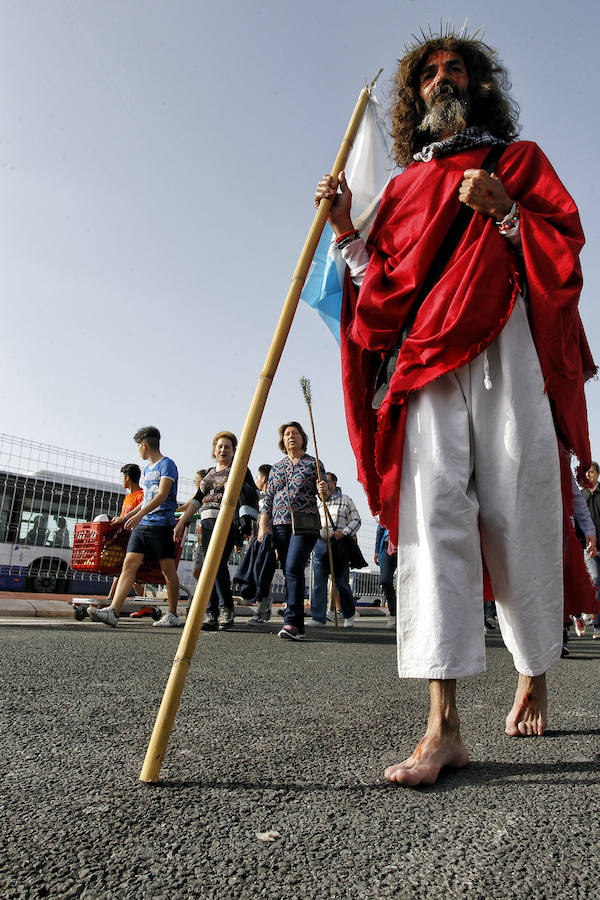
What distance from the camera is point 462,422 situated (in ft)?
6.08

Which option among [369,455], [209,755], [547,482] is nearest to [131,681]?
[209,755]

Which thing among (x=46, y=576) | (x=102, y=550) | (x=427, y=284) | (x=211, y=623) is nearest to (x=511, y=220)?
(x=427, y=284)

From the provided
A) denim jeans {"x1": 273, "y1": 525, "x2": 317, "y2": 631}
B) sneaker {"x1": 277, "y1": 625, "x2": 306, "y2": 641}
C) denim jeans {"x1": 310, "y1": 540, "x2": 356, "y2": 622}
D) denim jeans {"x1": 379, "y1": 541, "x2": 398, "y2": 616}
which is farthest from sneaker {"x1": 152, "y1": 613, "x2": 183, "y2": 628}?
denim jeans {"x1": 379, "y1": 541, "x2": 398, "y2": 616}

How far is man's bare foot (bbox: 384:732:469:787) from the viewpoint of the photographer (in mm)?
1391

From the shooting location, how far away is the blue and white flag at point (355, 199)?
8.36ft

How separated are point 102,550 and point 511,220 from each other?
643 centimetres

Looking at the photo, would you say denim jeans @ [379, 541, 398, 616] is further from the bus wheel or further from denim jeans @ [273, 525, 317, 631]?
the bus wheel

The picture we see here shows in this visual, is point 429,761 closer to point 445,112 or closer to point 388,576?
point 445,112

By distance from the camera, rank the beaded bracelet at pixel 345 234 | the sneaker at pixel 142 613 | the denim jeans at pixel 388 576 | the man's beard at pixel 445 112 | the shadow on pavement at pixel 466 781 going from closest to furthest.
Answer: the shadow on pavement at pixel 466 781 < the beaded bracelet at pixel 345 234 < the man's beard at pixel 445 112 < the denim jeans at pixel 388 576 < the sneaker at pixel 142 613

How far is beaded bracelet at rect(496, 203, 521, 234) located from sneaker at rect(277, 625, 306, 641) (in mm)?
4249

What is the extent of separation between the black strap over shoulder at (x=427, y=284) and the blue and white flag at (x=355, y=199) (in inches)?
21.4

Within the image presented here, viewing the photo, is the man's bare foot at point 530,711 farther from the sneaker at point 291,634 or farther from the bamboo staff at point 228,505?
the sneaker at point 291,634

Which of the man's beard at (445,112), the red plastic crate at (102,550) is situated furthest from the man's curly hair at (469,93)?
the red plastic crate at (102,550)

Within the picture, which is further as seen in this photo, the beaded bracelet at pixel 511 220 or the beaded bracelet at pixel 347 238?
the beaded bracelet at pixel 347 238
